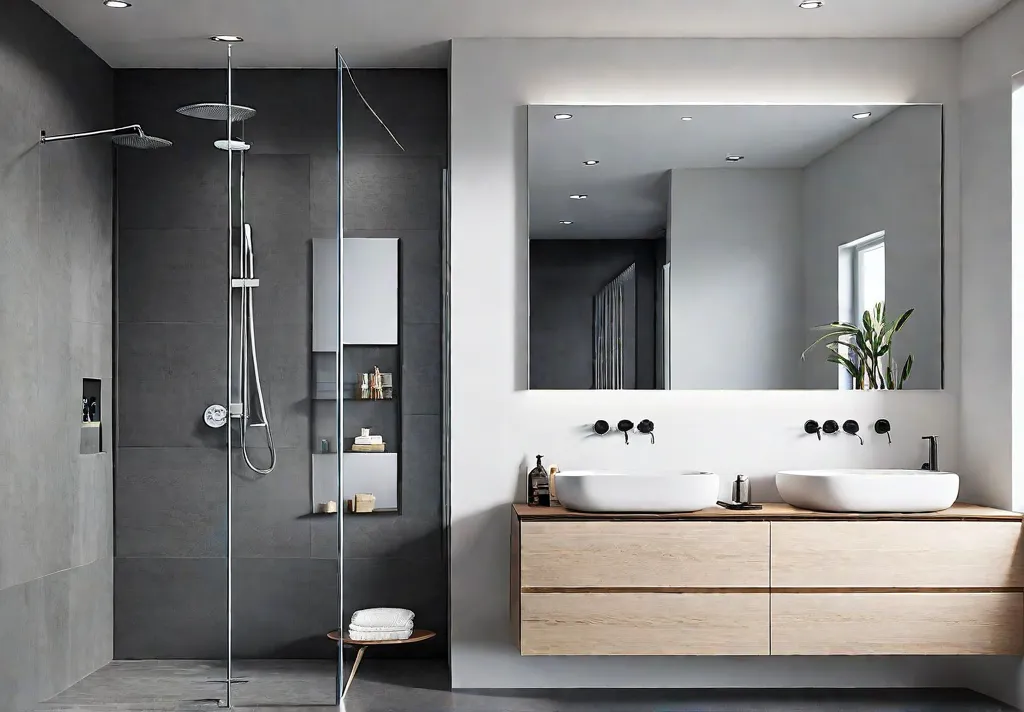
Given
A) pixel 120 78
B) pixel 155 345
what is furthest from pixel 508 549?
A: pixel 120 78

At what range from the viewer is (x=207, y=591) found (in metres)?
4.28

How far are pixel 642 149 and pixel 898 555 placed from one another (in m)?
1.84

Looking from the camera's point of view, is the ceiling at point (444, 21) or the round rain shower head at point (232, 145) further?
the round rain shower head at point (232, 145)

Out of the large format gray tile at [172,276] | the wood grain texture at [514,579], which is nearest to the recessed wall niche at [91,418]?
the large format gray tile at [172,276]

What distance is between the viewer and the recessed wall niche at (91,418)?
Answer: 13.5 ft

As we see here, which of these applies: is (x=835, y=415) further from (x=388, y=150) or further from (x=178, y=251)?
(x=178, y=251)

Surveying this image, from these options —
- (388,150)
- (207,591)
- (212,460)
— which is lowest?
(207,591)

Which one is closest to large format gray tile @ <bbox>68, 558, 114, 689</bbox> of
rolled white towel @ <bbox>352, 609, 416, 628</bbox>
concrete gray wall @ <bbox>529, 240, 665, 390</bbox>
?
rolled white towel @ <bbox>352, 609, 416, 628</bbox>

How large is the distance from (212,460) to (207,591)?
0.55m

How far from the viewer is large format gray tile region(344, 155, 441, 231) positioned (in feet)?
14.7

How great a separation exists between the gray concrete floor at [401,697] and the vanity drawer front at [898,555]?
548 millimetres

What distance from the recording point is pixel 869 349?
4113 mm

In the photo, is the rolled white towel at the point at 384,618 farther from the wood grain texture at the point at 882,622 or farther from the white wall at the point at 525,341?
the wood grain texture at the point at 882,622

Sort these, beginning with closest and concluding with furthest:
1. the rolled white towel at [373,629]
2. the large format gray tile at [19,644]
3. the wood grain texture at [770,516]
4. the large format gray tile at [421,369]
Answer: the large format gray tile at [19,644], the wood grain texture at [770,516], the rolled white towel at [373,629], the large format gray tile at [421,369]
